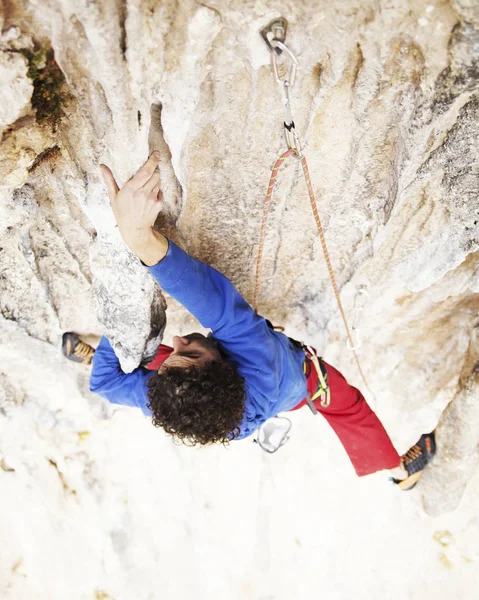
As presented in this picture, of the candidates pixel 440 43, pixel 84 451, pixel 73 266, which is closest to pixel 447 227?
pixel 440 43

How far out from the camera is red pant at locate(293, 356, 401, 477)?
6.50ft

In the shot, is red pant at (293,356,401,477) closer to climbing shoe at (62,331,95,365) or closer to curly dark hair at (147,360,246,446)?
curly dark hair at (147,360,246,446)

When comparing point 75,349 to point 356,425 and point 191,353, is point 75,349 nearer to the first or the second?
point 191,353

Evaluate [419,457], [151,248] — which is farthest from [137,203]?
[419,457]

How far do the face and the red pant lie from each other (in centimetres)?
62

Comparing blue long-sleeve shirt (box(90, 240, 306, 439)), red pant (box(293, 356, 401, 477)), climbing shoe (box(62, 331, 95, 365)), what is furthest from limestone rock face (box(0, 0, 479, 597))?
red pant (box(293, 356, 401, 477))

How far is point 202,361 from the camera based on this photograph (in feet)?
4.66

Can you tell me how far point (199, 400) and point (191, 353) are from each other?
15cm

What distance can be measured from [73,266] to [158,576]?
185 cm

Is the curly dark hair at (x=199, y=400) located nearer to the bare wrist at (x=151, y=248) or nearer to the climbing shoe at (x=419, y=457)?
the bare wrist at (x=151, y=248)

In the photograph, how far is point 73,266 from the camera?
1.80 metres

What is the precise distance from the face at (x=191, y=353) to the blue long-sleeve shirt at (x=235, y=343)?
44 mm

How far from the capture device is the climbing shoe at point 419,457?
7.32ft

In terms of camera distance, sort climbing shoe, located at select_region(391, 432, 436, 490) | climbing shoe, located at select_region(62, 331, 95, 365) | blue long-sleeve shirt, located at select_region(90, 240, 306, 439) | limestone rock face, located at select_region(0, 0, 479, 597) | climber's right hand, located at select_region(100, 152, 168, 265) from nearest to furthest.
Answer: limestone rock face, located at select_region(0, 0, 479, 597)
climber's right hand, located at select_region(100, 152, 168, 265)
blue long-sleeve shirt, located at select_region(90, 240, 306, 439)
climbing shoe, located at select_region(62, 331, 95, 365)
climbing shoe, located at select_region(391, 432, 436, 490)
